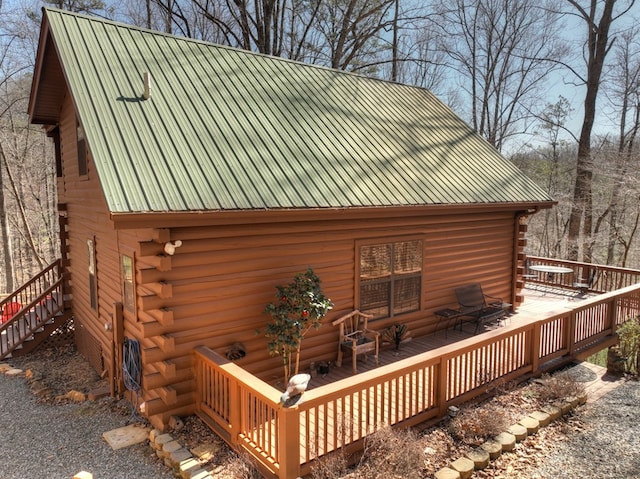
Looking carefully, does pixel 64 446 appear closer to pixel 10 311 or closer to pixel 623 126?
pixel 10 311

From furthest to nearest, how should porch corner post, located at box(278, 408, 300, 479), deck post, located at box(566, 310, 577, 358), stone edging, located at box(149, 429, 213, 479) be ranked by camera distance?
deck post, located at box(566, 310, 577, 358), stone edging, located at box(149, 429, 213, 479), porch corner post, located at box(278, 408, 300, 479)

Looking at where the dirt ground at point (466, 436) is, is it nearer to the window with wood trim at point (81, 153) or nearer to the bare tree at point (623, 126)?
the window with wood trim at point (81, 153)

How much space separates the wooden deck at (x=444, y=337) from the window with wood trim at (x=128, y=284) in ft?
7.92

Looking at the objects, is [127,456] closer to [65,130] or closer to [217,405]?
[217,405]

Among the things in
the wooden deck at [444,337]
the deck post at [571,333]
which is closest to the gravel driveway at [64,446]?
the wooden deck at [444,337]

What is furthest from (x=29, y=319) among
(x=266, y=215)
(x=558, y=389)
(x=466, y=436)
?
(x=558, y=389)

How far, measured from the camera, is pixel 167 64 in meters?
7.60

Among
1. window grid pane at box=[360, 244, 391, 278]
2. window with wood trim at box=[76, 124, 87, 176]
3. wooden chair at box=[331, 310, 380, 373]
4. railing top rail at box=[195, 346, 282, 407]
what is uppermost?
window with wood trim at box=[76, 124, 87, 176]

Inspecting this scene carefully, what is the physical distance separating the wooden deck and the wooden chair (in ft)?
0.57

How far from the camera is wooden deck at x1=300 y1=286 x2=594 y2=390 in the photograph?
6.78 meters

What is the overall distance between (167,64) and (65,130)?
10.7 feet

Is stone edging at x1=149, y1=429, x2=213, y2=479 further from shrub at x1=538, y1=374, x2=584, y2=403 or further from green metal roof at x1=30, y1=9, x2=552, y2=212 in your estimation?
shrub at x1=538, y1=374, x2=584, y2=403

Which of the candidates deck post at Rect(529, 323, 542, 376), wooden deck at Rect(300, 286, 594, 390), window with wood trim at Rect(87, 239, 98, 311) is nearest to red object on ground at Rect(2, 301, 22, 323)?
window with wood trim at Rect(87, 239, 98, 311)

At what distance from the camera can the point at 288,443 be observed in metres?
4.08
